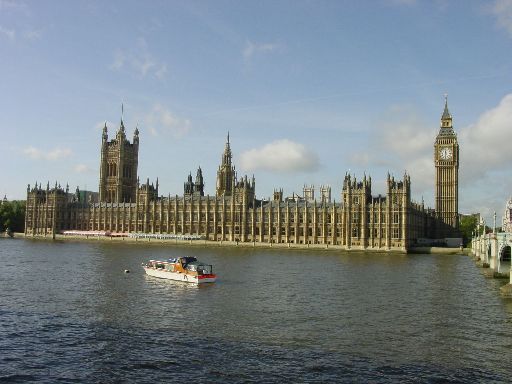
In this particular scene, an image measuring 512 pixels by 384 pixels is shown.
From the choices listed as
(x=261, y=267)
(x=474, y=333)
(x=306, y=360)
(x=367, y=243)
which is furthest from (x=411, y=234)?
(x=306, y=360)

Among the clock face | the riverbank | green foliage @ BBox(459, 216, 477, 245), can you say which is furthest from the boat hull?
green foliage @ BBox(459, 216, 477, 245)

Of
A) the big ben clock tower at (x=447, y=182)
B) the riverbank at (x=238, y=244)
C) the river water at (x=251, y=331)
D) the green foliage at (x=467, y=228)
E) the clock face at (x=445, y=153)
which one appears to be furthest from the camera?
the green foliage at (x=467, y=228)

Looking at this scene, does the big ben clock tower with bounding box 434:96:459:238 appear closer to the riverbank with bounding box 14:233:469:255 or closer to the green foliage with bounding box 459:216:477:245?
the green foliage with bounding box 459:216:477:245

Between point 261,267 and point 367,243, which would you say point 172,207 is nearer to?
point 367,243

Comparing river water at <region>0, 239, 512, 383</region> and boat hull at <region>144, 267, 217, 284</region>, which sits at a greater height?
boat hull at <region>144, 267, 217, 284</region>

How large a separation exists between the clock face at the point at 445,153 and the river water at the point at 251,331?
10986cm

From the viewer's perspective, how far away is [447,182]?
6378 inches

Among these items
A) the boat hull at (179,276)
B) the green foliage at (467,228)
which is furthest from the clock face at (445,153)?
the boat hull at (179,276)

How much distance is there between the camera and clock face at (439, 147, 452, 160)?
16324cm

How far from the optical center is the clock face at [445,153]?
536 feet

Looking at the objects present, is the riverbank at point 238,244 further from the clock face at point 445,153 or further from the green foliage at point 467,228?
the green foliage at point 467,228

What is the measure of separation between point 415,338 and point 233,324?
1148 centimetres

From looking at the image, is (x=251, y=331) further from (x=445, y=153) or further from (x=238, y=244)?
(x=445, y=153)

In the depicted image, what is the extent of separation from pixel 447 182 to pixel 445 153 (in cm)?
876
